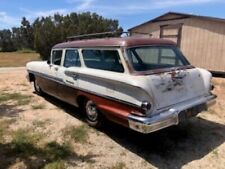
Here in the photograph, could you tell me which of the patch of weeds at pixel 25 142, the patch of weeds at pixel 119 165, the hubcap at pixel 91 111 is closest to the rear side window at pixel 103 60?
the hubcap at pixel 91 111

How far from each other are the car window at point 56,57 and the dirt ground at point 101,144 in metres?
1.24

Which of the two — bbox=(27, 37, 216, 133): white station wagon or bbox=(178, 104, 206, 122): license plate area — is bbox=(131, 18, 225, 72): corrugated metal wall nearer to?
bbox=(27, 37, 216, 133): white station wagon

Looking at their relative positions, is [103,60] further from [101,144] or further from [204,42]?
[204,42]

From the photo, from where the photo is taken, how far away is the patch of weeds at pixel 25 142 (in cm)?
515

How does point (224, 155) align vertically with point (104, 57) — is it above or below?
below

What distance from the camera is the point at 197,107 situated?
17.6 feet

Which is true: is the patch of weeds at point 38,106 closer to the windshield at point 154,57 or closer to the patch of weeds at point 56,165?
the patch of weeds at point 56,165

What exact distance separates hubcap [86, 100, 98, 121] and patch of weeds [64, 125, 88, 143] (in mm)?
261

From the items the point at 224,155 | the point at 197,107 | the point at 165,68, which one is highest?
the point at 165,68

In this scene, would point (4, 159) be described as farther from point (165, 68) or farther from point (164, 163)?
point (165, 68)

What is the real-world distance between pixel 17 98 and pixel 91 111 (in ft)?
12.4

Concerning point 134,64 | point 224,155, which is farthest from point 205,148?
point 134,64

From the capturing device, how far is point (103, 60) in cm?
573

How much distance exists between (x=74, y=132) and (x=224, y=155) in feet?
9.19
